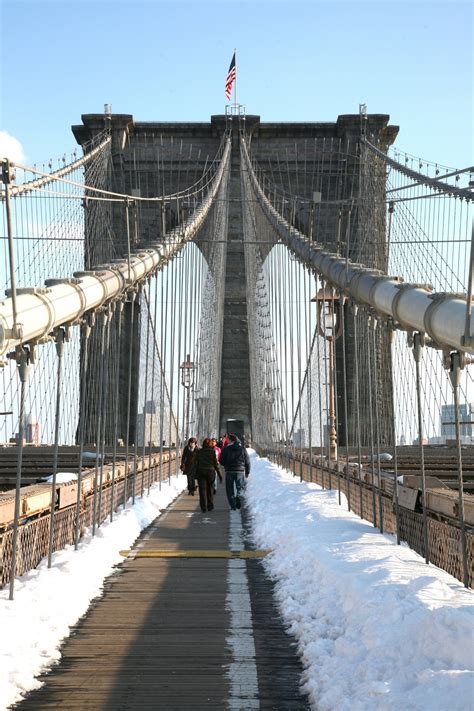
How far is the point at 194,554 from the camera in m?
8.41

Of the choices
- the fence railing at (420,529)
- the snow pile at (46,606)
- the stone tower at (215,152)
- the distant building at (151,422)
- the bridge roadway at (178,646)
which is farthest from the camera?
the stone tower at (215,152)

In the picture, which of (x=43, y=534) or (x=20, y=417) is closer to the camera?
(x=20, y=417)

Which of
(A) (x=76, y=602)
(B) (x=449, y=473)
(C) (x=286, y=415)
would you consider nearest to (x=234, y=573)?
(A) (x=76, y=602)

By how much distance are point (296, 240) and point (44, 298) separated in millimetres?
12362

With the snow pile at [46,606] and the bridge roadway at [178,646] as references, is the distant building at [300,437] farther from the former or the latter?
the bridge roadway at [178,646]

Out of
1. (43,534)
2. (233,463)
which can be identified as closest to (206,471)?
(233,463)

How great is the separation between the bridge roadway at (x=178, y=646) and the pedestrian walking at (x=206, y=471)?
441 cm

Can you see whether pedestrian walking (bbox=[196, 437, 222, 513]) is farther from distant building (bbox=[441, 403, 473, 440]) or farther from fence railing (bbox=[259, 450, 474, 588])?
distant building (bbox=[441, 403, 473, 440])

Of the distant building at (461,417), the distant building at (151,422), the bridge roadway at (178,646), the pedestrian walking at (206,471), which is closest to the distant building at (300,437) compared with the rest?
the distant building at (461,417)

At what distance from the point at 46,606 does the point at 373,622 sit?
6.48 ft

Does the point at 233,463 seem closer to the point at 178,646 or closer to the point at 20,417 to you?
the point at 20,417

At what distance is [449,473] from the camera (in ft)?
49.0

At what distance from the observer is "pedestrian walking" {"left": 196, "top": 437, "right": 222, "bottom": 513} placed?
12492mm

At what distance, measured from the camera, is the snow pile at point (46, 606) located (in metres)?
4.23
